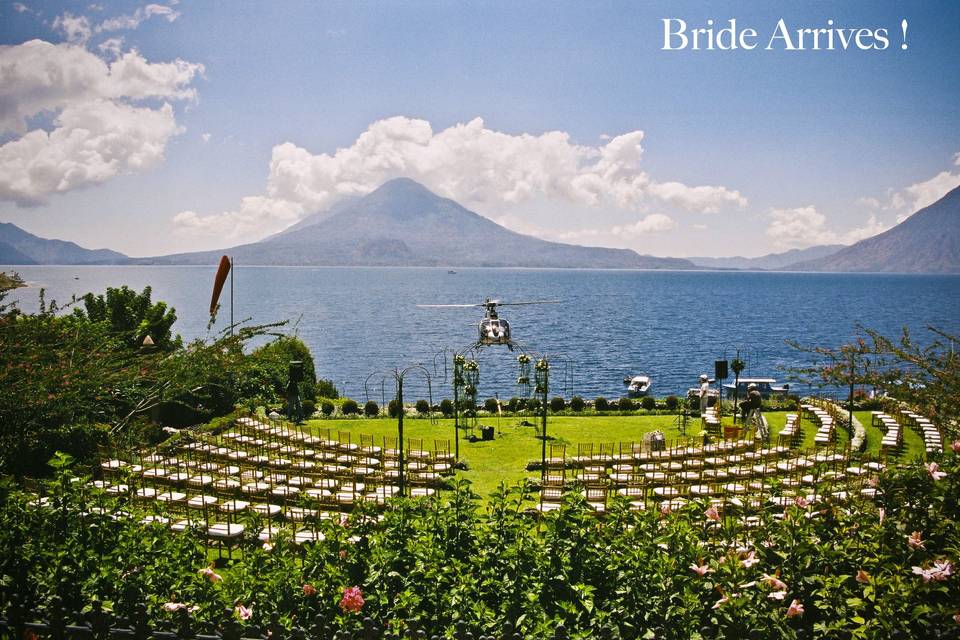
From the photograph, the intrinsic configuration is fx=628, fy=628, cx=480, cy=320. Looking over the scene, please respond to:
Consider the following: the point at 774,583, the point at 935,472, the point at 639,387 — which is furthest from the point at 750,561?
the point at 639,387

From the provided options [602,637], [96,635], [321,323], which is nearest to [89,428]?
[96,635]

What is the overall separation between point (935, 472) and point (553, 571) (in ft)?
11.3

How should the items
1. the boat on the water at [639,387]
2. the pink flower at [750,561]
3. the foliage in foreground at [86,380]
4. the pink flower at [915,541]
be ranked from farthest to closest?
1. the boat on the water at [639,387]
2. the foliage in foreground at [86,380]
3. the pink flower at [915,541]
4. the pink flower at [750,561]

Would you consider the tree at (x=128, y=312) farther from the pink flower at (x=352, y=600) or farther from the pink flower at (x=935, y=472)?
the pink flower at (x=935, y=472)

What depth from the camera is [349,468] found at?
17422 mm

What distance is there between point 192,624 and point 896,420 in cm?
2542

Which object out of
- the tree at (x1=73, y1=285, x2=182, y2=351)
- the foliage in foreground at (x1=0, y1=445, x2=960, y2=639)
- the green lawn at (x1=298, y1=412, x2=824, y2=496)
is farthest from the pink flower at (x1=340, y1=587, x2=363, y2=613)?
the tree at (x1=73, y1=285, x2=182, y2=351)

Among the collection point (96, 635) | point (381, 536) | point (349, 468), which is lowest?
point (349, 468)

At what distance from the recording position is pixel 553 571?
5.05 meters

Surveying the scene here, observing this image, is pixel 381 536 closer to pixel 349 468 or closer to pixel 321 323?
pixel 349 468

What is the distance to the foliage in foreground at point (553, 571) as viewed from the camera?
4.54 metres

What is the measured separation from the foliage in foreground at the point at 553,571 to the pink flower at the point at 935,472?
0.02m

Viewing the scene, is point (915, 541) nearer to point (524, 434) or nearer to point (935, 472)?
point (935, 472)

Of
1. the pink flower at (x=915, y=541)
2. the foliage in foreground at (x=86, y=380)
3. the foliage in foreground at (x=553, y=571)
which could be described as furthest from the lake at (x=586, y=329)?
the pink flower at (x=915, y=541)
